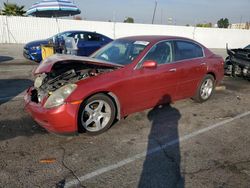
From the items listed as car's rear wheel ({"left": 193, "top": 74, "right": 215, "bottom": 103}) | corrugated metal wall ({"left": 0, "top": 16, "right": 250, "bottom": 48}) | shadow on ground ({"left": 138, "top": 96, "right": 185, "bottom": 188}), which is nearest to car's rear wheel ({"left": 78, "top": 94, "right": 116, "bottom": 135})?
shadow on ground ({"left": 138, "top": 96, "right": 185, "bottom": 188})

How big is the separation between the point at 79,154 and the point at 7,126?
163 cm

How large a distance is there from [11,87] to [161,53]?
14.3ft

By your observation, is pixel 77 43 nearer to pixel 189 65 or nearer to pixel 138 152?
pixel 189 65

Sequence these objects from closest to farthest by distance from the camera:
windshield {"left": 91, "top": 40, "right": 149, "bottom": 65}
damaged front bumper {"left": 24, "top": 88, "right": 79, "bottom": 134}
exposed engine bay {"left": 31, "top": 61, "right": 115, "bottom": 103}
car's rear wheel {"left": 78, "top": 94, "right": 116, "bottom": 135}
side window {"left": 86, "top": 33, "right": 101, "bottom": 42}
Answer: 1. damaged front bumper {"left": 24, "top": 88, "right": 79, "bottom": 134}
2. car's rear wheel {"left": 78, "top": 94, "right": 116, "bottom": 135}
3. exposed engine bay {"left": 31, "top": 61, "right": 115, "bottom": 103}
4. windshield {"left": 91, "top": 40, "right": 149, "bottom": 65}
5. side window {"left": 86, "top": 33, "right": 101, "bottom": 42}

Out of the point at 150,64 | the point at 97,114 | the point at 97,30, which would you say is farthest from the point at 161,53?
the point at 97,30

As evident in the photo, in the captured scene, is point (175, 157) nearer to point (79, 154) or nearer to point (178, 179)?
point (178, 179)

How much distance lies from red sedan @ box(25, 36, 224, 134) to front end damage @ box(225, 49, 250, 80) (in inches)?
134

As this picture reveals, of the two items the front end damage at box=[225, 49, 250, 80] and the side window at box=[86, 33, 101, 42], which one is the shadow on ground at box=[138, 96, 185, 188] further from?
the side window at box=[86, 33, 101, 42]

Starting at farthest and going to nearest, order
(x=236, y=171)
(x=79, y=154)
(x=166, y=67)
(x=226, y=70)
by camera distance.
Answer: (x=226, y=70), (x=166, y=67), (x=79, y=154), (x=236, y=171)

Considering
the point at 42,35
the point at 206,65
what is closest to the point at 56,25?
the point at 42,35

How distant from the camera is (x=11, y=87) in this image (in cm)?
691

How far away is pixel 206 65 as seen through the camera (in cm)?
586

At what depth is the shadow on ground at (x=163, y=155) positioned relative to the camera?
2974 mm

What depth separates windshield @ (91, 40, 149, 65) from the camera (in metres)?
4.70
